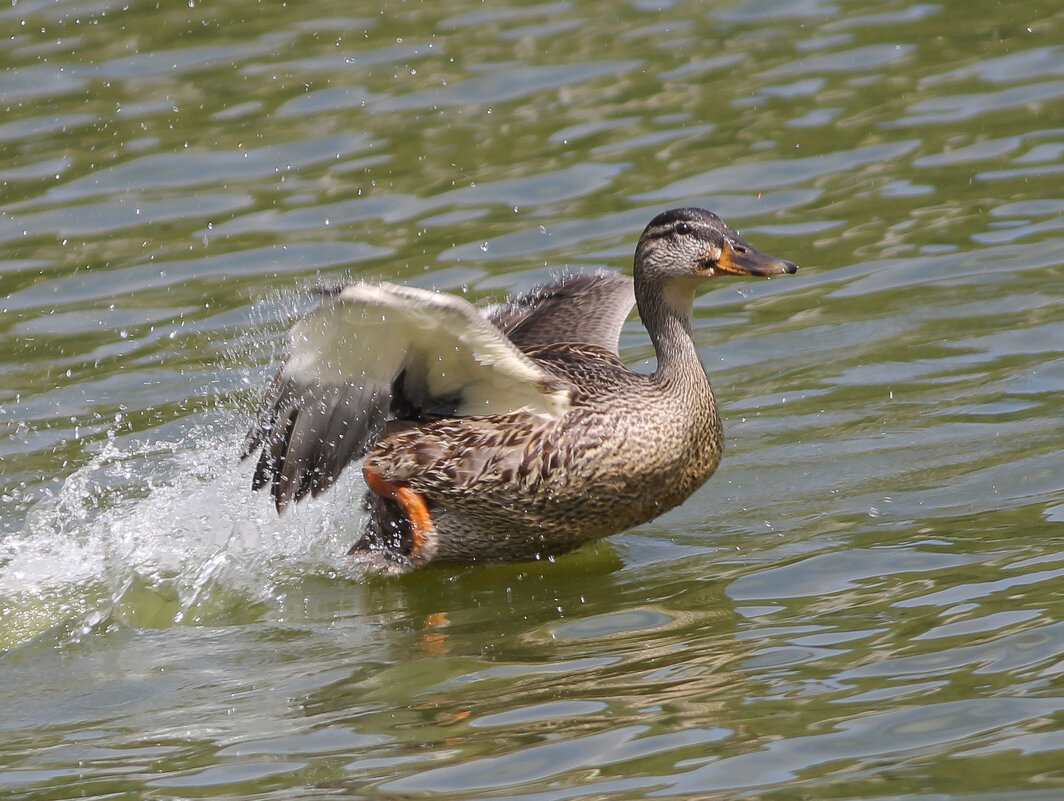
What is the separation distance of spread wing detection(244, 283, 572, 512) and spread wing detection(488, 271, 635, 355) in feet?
3.13

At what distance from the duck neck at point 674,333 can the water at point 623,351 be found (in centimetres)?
66

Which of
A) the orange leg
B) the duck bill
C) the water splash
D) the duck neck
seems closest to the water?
the water splash

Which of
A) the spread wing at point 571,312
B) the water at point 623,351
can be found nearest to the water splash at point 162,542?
the water at point 623,351

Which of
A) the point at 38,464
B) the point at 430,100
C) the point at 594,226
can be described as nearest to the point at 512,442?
the point at 38,464

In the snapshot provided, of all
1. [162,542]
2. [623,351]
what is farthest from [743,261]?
[162,542]

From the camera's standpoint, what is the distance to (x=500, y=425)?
672 centimetres

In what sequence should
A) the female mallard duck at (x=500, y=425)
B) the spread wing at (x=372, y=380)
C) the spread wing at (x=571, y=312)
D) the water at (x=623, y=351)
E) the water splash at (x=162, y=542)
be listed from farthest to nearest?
the spread wing at (x=571, y=312) < the water splash at (x=162, y=542) < the female mallard duck at (x=500, y=425) < the spread wing at (x=372, y=380) < the water at (x=623, y=351)

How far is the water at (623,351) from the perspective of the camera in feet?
16.4

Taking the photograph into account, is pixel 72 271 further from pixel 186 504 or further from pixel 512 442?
pixel 512 442

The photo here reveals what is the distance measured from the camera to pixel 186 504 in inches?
295

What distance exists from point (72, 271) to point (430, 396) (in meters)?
4.06

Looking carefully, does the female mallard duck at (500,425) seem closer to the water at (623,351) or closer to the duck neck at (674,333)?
the duck neck at (674,333)

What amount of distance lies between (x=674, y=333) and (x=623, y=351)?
2.14 meters

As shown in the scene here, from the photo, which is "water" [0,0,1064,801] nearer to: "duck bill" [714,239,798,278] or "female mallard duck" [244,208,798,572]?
"female mallard duck" [244,208,798,572]
